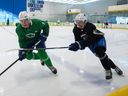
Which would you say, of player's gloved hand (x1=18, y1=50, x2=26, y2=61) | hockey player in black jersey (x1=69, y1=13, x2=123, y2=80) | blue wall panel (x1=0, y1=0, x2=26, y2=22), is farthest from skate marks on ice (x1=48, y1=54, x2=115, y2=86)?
blue wall panel (x1=0, y1=0, x2=26, y2=22)

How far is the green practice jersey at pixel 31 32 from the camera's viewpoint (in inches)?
127

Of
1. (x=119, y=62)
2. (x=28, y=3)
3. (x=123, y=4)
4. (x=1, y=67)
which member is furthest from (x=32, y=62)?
(x=123, y=4)

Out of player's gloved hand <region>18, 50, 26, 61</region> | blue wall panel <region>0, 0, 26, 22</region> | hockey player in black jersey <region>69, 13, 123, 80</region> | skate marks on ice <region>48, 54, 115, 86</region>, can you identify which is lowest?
skate marks on ice <region>48, 54, 115, 86</region>

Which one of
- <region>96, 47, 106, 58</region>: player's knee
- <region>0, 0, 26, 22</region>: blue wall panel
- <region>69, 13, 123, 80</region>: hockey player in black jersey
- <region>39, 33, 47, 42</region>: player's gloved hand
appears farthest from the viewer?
<region>0, 0, 26, 22</region>: blue wall panel

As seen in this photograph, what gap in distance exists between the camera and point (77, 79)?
10.6ft

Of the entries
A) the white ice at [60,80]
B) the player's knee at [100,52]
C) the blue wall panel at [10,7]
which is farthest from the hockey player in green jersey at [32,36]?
the blue wall panel at [10,7]

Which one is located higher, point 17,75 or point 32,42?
point 32,42

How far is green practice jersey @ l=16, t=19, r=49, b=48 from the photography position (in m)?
3.23

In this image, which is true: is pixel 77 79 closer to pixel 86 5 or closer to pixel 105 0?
pixel 105 0

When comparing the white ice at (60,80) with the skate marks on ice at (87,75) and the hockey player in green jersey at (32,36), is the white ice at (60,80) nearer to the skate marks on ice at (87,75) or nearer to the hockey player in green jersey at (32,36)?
the skate marks on ice at (87,75)

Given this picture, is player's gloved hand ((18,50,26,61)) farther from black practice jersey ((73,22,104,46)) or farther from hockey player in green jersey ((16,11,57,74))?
black practice jersey ((73,22,104,46))

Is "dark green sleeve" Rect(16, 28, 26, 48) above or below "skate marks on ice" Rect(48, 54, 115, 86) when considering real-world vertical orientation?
above

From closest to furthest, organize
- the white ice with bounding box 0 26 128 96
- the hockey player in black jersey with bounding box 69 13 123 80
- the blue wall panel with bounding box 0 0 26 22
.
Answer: the white ice with bounding box 0 26 128 96, the hockey player in black jersey with bounding box 69 13 123 80, the blue wall panel with bounding box 0 0 26 22

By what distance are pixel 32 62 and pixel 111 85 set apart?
1855 mm
